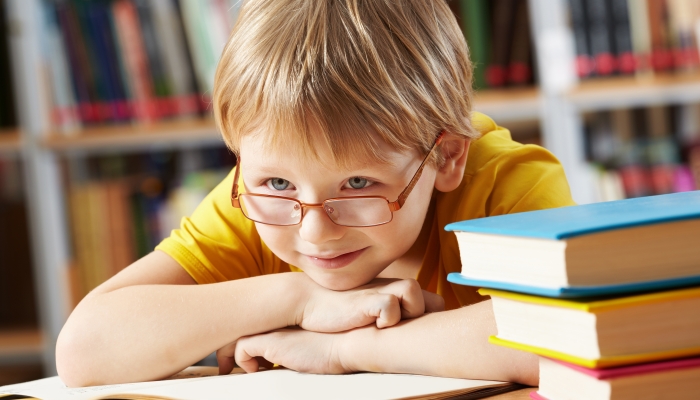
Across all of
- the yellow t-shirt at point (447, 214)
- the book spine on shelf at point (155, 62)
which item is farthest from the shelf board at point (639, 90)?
the book spine on shelf at point (155, 62)

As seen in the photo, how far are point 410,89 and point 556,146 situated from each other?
1.10 m

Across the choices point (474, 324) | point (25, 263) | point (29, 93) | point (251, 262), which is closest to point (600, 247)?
point (474, 324)

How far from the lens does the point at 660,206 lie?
606mm

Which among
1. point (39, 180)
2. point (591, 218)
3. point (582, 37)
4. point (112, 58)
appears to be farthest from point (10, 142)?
point (591, 218)

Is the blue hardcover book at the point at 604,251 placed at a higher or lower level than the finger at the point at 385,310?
higher

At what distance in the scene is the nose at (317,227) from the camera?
2.66 ft

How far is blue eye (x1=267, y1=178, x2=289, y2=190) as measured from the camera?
2.78ft

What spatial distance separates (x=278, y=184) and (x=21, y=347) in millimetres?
1557

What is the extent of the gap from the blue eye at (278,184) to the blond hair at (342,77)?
5 centimetres

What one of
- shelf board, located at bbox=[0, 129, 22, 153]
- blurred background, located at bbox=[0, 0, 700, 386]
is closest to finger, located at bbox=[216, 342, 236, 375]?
blurred background, located at bbox=[0, 0, 700, 386]

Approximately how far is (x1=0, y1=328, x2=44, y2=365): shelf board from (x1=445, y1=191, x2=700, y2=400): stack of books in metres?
1.85

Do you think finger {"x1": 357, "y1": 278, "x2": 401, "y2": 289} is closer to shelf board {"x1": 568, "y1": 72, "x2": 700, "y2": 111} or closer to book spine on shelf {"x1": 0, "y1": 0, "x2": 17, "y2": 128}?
shelf board {"x1": 568, "y1": 72, "x2": 700, "y2": 111}

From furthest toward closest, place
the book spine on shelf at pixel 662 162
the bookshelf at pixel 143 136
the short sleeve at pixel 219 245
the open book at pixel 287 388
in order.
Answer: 1. the bookshelf at pixel 143 136
2. the book spine on shelf at pixel 662 162
3. the short sleeve at pixel 219 245
4. the open book at pixel 287 388

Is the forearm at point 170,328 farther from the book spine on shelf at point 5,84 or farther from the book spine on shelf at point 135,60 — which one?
the book spine on shelf at point 5,84
